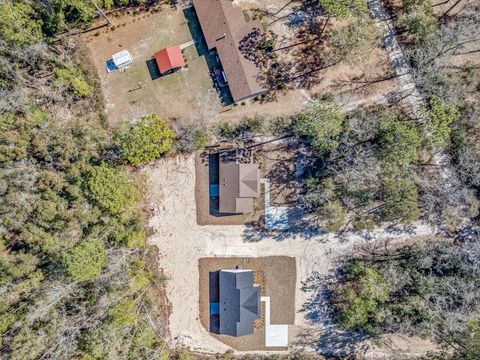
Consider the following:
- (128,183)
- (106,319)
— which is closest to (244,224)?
(128,183)

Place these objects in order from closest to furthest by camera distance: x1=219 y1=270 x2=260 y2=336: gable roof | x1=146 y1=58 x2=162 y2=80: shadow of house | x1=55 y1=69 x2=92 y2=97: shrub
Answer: x1=55 y1=69 x2=92 y2=97: shrub < x1=219 y1=270 x2=260 y2=336: gable roof < x1=146 y1=58 x2=162 y2=80: shadow of house

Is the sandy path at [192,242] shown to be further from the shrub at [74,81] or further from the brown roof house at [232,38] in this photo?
the shrub at [74,81]

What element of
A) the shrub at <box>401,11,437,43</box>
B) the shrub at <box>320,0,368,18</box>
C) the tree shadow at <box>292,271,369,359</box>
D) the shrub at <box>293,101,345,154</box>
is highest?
the shrub at <box>320,0,368,18</box>

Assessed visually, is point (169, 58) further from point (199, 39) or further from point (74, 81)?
point (74, 81)

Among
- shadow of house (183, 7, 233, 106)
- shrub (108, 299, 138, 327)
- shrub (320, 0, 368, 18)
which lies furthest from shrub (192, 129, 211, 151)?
shrub (108, 299, 138, 327)

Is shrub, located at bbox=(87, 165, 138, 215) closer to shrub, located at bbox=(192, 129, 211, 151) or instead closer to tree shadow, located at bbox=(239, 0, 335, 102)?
shrub, located at bbox=(192, 129, 211, 151)

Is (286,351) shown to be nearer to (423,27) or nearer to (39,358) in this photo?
(39,358)
